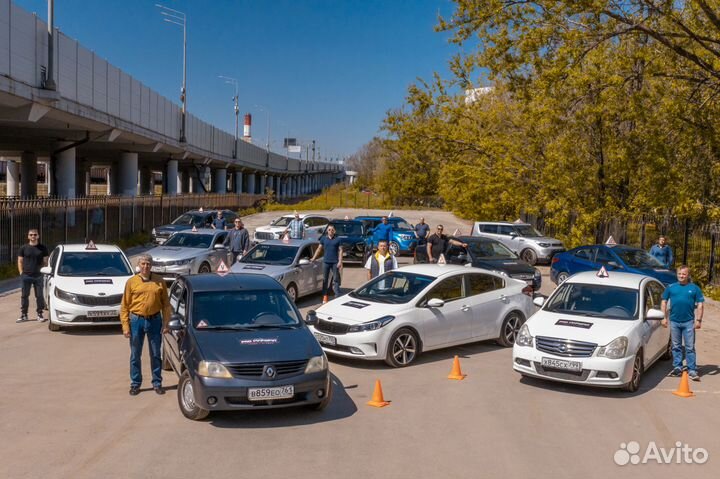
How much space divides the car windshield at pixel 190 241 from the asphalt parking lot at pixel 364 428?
9.50m

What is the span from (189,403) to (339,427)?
175 cm

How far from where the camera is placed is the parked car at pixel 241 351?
8539 mm

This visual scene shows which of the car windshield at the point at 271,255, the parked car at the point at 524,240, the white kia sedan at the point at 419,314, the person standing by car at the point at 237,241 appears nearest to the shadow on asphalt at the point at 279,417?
the white kia sedan at the point at 419,314

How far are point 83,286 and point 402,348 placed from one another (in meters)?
6.40

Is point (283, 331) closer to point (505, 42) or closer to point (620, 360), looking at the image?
point (620, 360)

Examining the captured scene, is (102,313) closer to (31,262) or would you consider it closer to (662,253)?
(31,262)

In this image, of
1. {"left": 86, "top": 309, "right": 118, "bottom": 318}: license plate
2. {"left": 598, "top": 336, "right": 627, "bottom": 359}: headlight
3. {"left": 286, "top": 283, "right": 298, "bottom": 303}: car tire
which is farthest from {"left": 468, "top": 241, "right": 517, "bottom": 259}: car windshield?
{"left": 598, "top": 336, "right": 627, "bottom": 359}: headlight

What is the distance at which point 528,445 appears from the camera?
27.3 feet

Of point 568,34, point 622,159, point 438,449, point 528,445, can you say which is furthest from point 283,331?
point 622,159

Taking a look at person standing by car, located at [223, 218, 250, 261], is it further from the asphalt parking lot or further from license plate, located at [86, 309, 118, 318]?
the asphalt parking lot

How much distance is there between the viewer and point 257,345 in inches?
356

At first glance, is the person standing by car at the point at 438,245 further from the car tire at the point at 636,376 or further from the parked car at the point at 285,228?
the parked car at the point at 285,228

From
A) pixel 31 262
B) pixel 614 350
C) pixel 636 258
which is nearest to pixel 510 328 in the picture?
pixel 614 350

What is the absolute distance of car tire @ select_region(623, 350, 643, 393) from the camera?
10.7 meters
